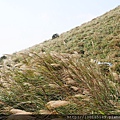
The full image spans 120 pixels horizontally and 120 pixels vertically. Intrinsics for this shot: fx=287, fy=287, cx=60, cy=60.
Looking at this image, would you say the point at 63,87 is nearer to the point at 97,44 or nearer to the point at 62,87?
the point at 62,87

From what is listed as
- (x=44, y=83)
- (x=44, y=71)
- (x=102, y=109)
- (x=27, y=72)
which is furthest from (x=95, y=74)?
(x=27, y=72)

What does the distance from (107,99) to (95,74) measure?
27cm

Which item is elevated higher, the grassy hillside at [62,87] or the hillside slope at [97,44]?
the hillside slope at [97,44]

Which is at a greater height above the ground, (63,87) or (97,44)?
(97,44)

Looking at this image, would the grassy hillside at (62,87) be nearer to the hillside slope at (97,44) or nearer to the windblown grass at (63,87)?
the windblown grass at (63,87)

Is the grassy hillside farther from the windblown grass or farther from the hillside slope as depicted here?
the hillside slope

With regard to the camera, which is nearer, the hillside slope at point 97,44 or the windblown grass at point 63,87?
the windblown grass at point 63,87

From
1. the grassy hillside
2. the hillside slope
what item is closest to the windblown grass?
the grassy hillside

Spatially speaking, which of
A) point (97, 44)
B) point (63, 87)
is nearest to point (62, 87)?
point (63, 87)

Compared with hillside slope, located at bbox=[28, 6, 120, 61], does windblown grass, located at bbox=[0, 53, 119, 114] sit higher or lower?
lower

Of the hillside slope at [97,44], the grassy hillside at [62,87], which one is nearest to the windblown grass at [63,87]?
the grassy hillside at [62,87]

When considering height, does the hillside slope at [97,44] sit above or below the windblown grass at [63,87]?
above

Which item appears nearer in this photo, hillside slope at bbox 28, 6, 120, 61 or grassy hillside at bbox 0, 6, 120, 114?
grassy hillside at bbox 0, 6, 120, 114

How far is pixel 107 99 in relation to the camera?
261cm
